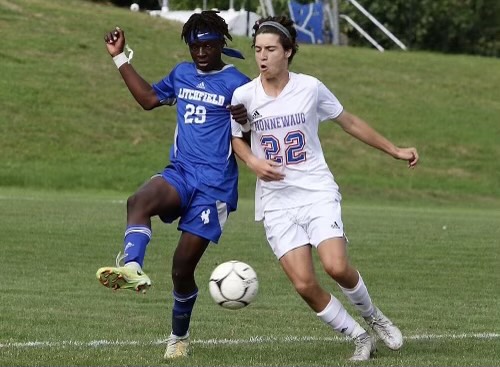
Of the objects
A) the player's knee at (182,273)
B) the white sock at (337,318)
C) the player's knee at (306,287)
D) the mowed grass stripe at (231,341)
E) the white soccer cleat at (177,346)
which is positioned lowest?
the mowed grass stripe at (231,341)

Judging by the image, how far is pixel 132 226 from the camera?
8102mm

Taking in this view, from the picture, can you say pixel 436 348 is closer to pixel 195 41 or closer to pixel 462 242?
pixel 195 41

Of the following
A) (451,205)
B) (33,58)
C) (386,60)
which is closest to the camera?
(451,205)

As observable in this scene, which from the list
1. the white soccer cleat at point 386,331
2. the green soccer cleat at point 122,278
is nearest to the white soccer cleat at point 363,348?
the white soccer cleat at point 386,331

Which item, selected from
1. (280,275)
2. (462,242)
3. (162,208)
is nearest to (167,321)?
(162,208)

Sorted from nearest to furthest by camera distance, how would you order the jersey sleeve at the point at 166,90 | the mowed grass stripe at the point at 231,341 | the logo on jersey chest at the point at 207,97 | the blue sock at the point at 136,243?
the blue sock at the point at 136,243
the logo on jersey chest at the point at 207,97
the mowed grass stripe at the point at 231,341
the jersey sleeve at the point at 166,90

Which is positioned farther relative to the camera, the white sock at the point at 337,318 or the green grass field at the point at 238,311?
the green grass field at the point at 238,311

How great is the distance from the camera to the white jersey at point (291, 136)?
8242 millimetres

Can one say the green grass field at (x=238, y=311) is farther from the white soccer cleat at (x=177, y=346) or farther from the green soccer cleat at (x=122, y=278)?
the green soccer cleat at (x=122, y=278)

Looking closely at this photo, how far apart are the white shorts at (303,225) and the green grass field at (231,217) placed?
74cm

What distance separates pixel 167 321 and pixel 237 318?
63 centimetres

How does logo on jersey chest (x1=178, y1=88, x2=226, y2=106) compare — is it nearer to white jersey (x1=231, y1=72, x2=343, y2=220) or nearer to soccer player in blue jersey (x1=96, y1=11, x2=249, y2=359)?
soccer player in blue jersey (x1=96, y1=11, x2=249, y2=359)

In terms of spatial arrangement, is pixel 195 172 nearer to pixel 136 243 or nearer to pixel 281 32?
pixel 136 243

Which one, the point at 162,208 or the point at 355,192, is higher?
the point at 162,208
